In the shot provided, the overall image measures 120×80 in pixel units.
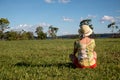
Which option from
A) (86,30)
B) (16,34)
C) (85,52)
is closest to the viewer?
(86,30)

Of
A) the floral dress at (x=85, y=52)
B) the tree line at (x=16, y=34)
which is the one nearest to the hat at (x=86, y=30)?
the floral dress at (x=85, y=52)

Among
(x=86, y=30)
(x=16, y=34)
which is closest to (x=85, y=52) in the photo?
(x=86, y=30)

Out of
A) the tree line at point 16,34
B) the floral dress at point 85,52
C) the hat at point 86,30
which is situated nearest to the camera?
the hat at point 86,30

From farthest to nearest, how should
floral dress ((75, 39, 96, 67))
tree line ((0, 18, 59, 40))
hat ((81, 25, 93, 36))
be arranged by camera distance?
tree line ((0, 18, 59, 40)) < floral dress ((75, 39, 96, 67)) < hat ((81, 25, 93, 36))

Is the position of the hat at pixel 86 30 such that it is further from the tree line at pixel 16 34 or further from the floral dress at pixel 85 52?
the tree line at pixel 16 34

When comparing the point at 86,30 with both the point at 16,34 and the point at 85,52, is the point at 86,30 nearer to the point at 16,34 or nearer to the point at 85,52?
the point at 85,52

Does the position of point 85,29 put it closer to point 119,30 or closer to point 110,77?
point 110,77

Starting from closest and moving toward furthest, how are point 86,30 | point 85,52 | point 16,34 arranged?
1. point 86,30
2. point 85,52
3. point 16,34

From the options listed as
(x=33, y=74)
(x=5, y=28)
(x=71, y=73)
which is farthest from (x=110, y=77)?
(x=5, y=28)

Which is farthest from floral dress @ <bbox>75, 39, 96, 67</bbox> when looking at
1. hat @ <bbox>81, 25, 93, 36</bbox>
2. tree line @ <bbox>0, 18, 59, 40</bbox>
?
tree line @ <bbox>0, 18, 59, 40</bbox>

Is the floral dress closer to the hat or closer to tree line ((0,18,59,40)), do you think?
the hat

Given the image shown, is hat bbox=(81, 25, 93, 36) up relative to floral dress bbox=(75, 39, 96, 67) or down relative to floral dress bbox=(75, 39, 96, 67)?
up

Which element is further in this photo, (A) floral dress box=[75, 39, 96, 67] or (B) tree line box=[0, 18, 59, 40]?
(B) tree line box=[0, 18, 59, 40]

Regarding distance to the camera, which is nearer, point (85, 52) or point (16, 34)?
point (85, 52)
